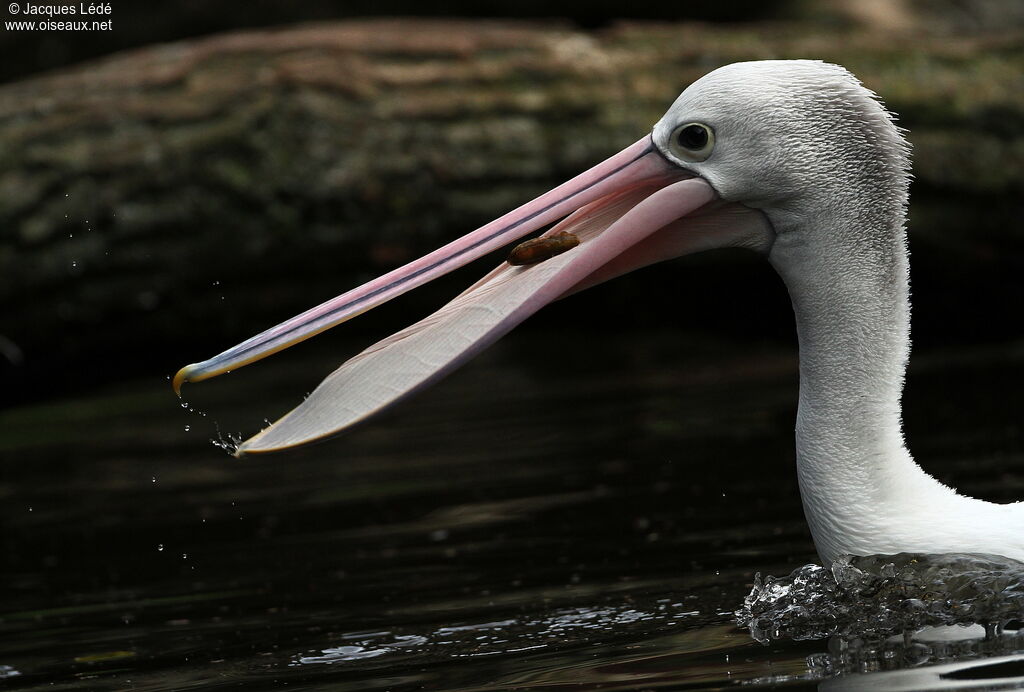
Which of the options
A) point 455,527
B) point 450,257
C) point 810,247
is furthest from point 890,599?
point 455,527

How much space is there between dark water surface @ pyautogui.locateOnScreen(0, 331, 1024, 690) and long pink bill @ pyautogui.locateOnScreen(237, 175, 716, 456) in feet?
1.84

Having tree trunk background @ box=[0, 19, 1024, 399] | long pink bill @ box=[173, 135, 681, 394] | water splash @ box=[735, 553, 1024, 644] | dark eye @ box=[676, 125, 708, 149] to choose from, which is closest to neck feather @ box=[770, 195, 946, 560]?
water splash @ box=[735, 553, 1024, 644]

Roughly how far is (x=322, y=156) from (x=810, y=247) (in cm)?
396

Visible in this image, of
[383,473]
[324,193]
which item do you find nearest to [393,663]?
[383,473]

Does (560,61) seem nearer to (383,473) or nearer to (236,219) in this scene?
(236,219)

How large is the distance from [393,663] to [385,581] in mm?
959

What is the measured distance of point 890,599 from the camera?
10.5ft

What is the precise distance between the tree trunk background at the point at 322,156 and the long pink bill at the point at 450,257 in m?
3.58

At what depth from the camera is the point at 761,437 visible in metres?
5.79

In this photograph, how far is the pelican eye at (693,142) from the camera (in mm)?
3527

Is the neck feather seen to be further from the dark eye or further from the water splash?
the dark eye

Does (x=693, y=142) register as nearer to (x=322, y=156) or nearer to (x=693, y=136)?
(x=693, y=136)

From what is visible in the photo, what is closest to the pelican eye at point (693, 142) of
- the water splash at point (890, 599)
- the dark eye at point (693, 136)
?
the dark eye at point (693, 136)

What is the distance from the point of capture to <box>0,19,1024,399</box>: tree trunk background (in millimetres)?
7031
